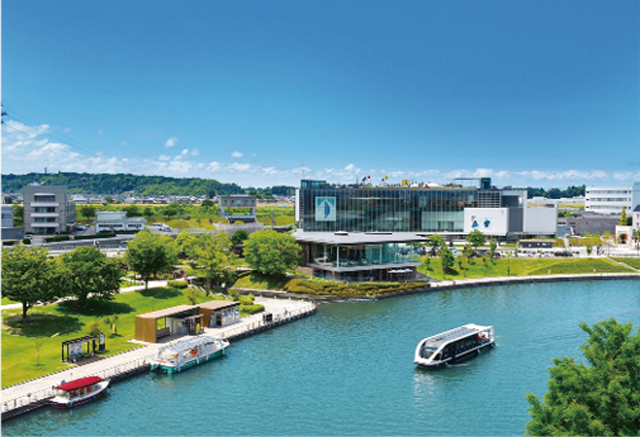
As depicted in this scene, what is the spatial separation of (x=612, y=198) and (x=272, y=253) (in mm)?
142070

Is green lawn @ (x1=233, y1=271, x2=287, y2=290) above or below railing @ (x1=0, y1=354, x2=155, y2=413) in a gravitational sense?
above

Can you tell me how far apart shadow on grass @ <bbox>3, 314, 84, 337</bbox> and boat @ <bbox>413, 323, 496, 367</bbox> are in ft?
101

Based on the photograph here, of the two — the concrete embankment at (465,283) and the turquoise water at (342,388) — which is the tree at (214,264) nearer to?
the concrete embankment at (465,283)

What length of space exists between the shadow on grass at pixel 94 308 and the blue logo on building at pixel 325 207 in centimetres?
6747

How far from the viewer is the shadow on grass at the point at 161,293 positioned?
59344 millimetres

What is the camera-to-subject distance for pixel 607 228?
144 meters

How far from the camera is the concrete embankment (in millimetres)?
66438

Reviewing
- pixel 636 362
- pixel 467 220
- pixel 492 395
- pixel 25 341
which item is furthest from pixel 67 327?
pixel 467 220

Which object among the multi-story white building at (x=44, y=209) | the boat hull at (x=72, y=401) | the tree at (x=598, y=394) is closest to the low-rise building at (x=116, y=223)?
the multi-story white building at (x=44, y=209)

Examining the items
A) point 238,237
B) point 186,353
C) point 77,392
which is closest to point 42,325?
point 186,353

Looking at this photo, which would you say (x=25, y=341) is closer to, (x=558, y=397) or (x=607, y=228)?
(x=558, y=397)

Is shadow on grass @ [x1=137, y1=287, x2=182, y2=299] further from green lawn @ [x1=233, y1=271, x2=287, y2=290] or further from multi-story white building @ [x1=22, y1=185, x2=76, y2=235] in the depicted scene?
multi-story white building @ [x1=22, y1=185, x2=76, y2=235]

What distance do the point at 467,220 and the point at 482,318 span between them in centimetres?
6691

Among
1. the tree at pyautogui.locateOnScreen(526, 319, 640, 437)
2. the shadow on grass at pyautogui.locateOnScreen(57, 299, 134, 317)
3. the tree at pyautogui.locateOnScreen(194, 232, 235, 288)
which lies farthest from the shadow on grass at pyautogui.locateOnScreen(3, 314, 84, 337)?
the tree at pyautogui.locateOnScreen(526, 319, 640, 437)
